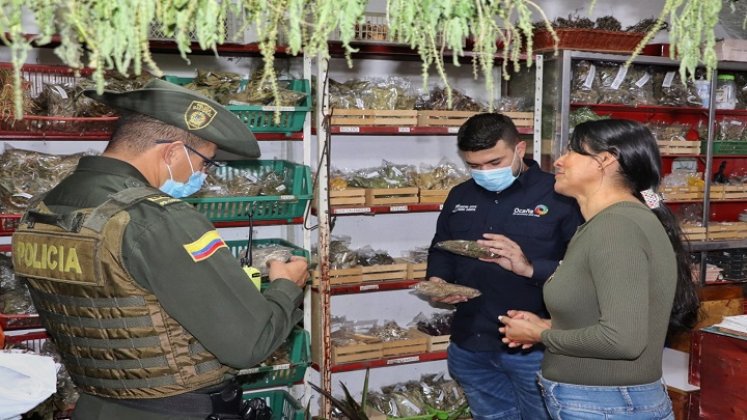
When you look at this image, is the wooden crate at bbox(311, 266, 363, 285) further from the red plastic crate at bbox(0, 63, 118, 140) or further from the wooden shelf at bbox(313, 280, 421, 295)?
the red plastic crate at bbox(0, 63, 118, 140)

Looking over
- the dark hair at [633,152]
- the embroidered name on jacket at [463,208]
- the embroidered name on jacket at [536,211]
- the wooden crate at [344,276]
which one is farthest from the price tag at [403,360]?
the dark hair at [633,152]

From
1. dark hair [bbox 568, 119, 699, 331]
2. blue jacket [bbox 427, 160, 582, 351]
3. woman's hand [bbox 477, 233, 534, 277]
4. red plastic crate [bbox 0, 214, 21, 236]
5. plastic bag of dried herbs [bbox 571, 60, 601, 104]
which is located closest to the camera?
dark hair [bbox 568, 119, 699, 331]

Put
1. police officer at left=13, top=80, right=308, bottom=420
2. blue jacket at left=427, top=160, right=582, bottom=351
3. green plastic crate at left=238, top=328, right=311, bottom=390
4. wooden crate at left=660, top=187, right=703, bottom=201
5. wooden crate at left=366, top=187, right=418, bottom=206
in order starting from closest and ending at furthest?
police officer at left=13, top=80, right=308, bottom=420 < blue jacket at left=427, top=160, right=582, bottom=351 < green plastic crate at left=238, top=328, right=311, bottom=390 < wooden crate at left=366, top=187, right=418, bottom=206 < wooden crate at left=660, top=187, right=703, bottom=201

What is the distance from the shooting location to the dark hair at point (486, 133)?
337 cm

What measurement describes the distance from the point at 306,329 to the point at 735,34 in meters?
3.83

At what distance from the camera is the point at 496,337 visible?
3270 mm

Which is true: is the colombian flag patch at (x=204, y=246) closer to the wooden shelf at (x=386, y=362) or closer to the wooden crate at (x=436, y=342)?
the wooden shelf at (x=386, y=362)

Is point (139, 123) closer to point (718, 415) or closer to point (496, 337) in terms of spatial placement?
point (496, 337)

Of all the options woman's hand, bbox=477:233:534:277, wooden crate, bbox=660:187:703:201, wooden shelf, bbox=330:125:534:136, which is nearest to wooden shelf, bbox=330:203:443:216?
wooden shelf, bbox=330:125:534:136

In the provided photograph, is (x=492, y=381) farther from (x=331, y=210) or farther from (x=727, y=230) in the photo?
(x=727, y=230)

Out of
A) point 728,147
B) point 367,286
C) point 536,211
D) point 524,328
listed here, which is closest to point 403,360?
point 367,286

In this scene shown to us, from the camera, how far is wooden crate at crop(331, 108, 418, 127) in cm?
413

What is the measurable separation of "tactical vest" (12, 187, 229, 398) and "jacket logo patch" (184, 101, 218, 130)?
272mm

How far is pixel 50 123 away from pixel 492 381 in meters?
2.49
